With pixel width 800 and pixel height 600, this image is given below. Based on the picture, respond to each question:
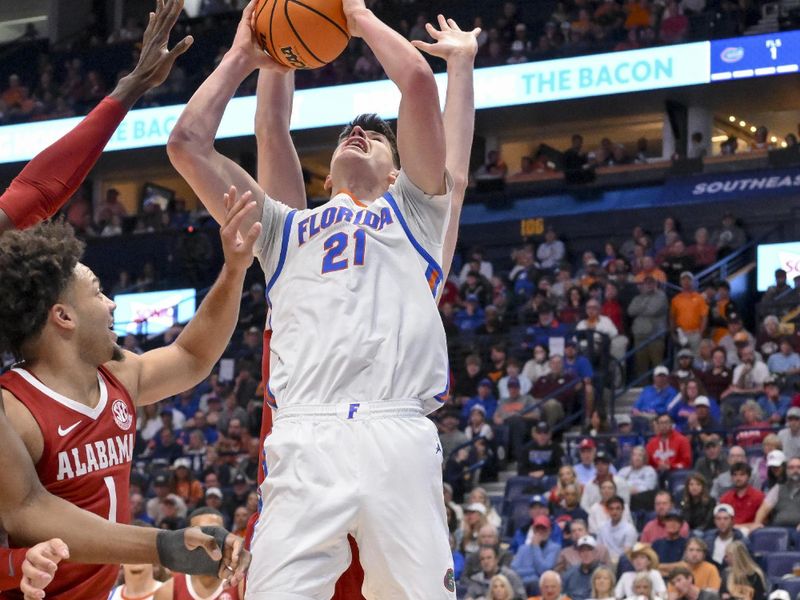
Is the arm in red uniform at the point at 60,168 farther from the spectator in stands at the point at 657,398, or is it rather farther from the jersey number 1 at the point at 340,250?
the spectator in stands at the point at 657,398

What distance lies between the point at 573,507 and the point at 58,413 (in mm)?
9367

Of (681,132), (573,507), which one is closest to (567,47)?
(681,132)

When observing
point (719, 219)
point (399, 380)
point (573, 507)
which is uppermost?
point (719, 219)

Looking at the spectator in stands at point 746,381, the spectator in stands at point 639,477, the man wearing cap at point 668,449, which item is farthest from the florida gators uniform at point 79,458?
the spectator in stands at point 746,381

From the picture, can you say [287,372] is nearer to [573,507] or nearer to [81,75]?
[573,507]

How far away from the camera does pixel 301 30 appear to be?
4.08m

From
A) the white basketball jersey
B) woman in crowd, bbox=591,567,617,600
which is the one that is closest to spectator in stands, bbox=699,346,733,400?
woman in crowd, bbox=591,567,617,600

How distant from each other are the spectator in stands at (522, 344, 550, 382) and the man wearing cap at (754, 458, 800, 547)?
4782 mm

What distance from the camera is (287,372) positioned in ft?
12.7

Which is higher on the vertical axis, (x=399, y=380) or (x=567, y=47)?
(x=567, y=47)

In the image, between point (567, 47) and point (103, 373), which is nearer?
point (103, 373)

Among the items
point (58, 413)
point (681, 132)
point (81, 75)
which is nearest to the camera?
point (58, 413)

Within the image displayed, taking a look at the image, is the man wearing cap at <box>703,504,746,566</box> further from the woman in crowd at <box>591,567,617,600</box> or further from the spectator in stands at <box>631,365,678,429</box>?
the spectator in stands at <box>631,365,678,429</box>

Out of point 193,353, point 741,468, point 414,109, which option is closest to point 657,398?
point 741,468
